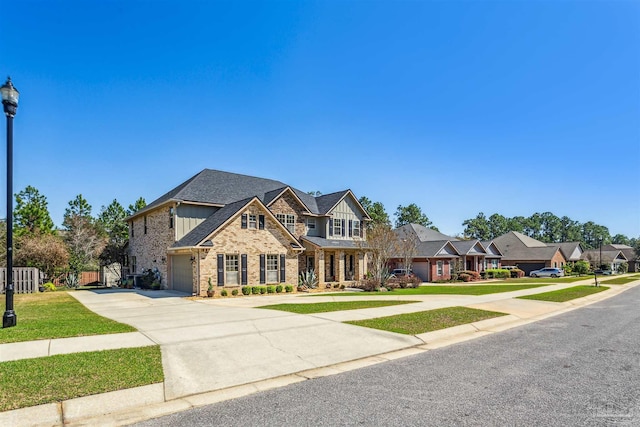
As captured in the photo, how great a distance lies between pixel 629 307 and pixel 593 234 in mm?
152364

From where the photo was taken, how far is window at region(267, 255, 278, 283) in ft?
81.1

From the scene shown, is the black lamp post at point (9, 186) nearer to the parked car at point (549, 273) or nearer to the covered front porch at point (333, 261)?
the covered front porch at point (333, 261)

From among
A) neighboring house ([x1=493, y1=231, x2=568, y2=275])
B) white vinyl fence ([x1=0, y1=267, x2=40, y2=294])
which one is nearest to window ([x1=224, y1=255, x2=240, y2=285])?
white vinyl fence ([x1=0, y1=267, x2=40, y2=294])

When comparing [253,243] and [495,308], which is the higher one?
[253,243]

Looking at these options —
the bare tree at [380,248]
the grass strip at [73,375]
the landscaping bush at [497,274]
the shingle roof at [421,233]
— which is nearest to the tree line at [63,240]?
the bare tree at [380,248]

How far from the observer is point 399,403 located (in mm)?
5625

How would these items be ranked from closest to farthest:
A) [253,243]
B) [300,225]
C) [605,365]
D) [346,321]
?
1. [605,365]
2. [346,321]
3. [253,243]
4. [300,225]

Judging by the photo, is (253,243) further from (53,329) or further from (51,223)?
(51,223)

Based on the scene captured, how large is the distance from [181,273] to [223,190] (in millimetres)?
6864

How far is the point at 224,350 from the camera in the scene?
27.8ft

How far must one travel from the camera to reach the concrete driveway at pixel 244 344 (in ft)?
22.7

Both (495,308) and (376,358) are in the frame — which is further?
(495,308)

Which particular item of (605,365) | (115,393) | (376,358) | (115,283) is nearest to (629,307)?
(605,365)

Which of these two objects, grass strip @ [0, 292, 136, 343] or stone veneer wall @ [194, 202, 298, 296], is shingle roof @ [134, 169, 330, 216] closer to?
stone veneer wall @ [194, 202, 298, 296]
